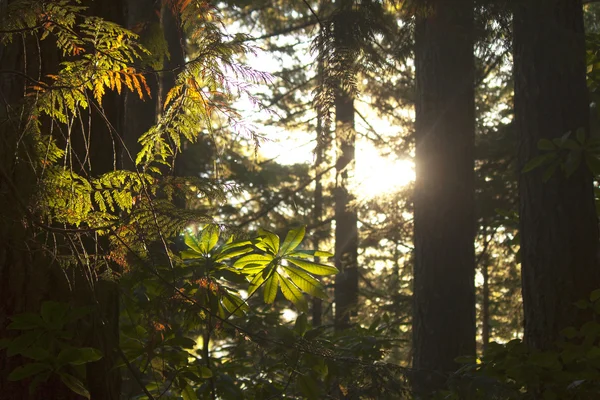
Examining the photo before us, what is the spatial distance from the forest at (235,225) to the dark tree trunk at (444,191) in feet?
0.07

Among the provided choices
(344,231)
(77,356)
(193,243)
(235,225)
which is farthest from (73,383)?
Result: (344,231)

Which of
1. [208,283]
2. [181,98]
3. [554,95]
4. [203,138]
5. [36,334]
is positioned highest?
[203,138]

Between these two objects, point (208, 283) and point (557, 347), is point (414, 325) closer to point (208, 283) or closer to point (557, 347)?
point (557, 347)

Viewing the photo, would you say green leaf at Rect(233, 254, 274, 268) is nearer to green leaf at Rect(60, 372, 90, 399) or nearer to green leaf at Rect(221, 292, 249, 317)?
green leaf at Rect(221, 292, 249, 317)

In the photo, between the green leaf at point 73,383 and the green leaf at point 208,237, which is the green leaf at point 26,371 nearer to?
the green leaf at point 73,383

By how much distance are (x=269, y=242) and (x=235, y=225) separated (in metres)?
1.83

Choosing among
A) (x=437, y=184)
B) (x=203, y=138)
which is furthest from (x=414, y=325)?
(x=203, y=138)

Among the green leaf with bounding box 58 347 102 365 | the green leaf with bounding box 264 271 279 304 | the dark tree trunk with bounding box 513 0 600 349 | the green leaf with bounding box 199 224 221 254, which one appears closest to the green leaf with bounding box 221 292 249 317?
the green leaf with bounding box 264 271 279 304

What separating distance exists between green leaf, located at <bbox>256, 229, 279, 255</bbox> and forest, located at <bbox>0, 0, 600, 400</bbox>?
1 cm

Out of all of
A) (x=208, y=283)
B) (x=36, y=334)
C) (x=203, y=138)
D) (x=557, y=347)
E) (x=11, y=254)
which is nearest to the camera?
(x=36, y=334)

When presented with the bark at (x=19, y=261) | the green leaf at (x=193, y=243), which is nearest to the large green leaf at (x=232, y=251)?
the green leaf at (x=193, y=243)

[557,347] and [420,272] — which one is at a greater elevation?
[420,272]

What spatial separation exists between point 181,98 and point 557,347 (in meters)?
2.89

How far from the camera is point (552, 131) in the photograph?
4031mm
